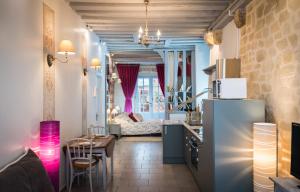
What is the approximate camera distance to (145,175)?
5281 mm

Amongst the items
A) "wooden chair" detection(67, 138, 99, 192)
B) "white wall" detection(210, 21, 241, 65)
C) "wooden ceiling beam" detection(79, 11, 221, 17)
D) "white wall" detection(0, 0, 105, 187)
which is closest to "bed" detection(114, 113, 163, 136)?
"white wall" detection(210, 21, 241, 65)

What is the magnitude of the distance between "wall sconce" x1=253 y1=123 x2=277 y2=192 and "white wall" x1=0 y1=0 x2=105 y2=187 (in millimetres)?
2541

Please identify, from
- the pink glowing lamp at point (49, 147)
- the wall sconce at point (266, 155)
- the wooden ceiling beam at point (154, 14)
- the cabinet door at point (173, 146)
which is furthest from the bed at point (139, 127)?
the wall sconce at point (266, 155)

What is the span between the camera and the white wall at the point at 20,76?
267cm

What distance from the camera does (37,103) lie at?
3.42m

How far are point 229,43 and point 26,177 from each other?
421 cm

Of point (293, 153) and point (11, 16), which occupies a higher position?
point (11, 16)

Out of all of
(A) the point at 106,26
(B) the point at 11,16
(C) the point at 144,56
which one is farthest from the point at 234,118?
(C) the point at 144,56

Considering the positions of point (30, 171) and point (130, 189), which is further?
point (130, 189)

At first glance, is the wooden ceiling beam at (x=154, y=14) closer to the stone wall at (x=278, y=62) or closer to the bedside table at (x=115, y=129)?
the stone wall at (x=278, y=62)

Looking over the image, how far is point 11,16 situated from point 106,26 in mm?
3592

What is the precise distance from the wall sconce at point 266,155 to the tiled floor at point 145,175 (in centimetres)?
158

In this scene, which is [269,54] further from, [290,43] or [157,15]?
[157,15]

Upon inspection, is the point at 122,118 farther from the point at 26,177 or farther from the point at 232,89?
the point at 26,177
